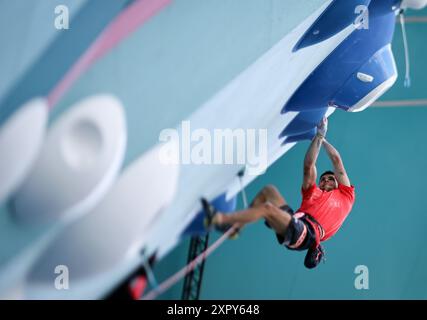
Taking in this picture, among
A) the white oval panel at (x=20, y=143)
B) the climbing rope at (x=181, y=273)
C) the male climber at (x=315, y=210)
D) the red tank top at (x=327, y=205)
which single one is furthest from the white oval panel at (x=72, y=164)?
the red tank top at (x=327, y=205)

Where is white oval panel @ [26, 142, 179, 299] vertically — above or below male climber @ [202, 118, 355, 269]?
below

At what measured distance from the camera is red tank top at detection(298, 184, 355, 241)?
155 inches

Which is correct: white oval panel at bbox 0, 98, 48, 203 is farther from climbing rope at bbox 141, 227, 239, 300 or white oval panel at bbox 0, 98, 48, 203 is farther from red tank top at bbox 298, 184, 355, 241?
red tank top at bbox 298, 184, 355, 241

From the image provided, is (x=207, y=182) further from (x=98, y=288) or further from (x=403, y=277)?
(x=403, y=277)

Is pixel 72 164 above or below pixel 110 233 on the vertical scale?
above

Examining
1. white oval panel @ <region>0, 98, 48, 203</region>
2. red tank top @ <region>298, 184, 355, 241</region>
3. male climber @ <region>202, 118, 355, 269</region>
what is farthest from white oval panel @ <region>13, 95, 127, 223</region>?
red tank top @ <region>298, 184, 355, 241</region>

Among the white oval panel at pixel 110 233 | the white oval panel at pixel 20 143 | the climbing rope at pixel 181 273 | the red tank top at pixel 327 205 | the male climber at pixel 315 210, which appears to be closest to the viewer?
the white oval panel at pixel 20 143

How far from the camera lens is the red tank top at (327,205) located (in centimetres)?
393

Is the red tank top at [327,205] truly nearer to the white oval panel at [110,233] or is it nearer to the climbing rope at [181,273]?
the climbing rope at [181,273]

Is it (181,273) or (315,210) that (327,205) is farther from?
(181,273)

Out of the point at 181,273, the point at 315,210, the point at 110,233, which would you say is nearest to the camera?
the point at 110,233

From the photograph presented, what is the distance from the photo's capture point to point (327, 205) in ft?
13.0

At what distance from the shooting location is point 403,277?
607cm

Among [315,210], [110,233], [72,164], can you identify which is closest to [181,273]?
[315,210]
